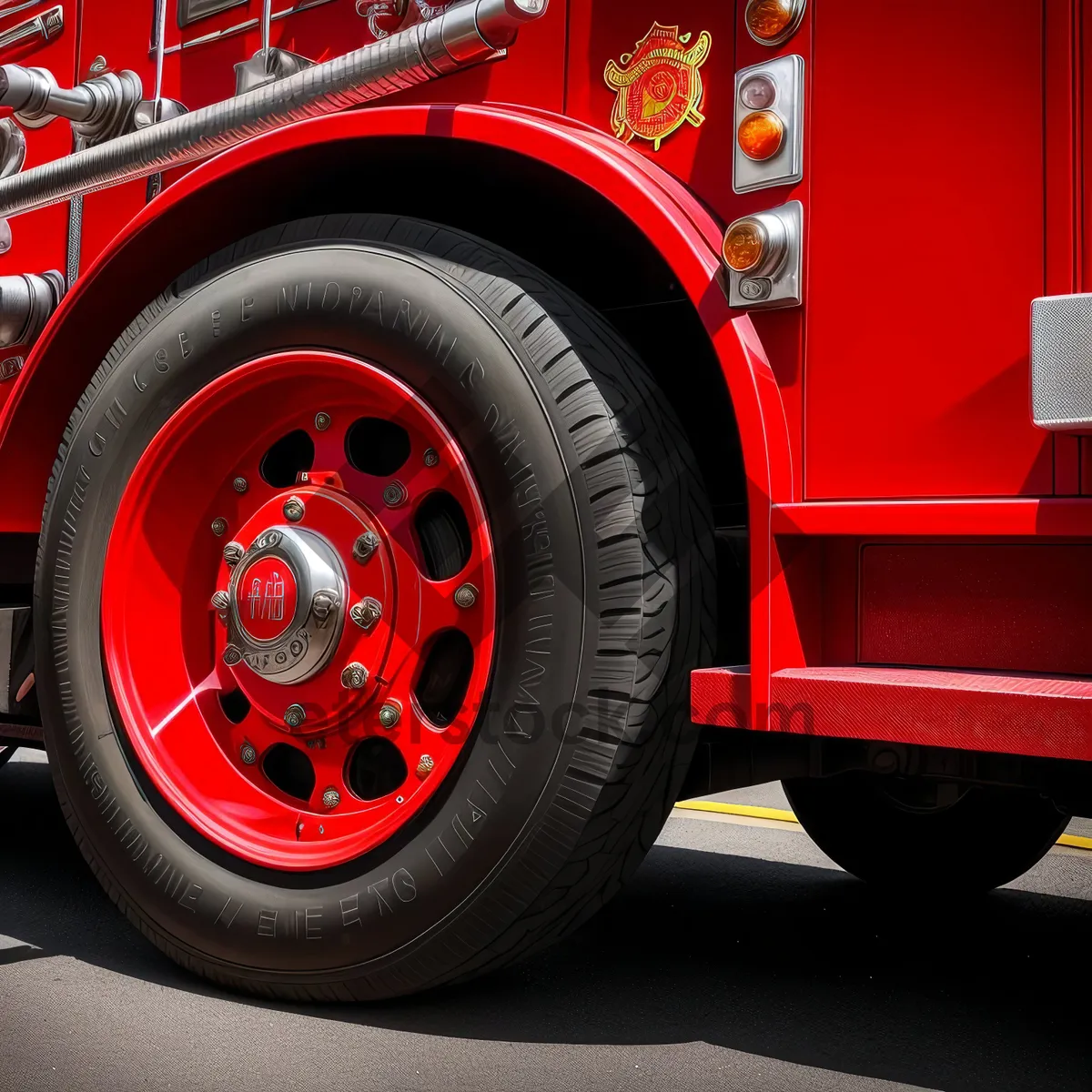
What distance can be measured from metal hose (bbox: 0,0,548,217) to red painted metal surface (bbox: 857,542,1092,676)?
1.03m

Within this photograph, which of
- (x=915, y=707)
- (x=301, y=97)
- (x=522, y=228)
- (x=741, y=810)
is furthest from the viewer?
(x=741, y=810)

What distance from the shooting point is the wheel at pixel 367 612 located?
1.96 meters

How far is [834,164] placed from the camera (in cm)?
185

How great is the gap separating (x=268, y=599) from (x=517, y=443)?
536 mm

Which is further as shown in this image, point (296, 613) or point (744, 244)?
point (296, 613)

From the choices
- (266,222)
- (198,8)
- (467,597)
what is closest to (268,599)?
(467,597)

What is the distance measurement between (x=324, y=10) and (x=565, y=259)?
654 millimetres

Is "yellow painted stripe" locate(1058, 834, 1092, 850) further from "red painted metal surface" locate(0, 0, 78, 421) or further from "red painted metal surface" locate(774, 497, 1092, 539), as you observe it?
"red painted metal surface" locate(0, 0, 78, 421)

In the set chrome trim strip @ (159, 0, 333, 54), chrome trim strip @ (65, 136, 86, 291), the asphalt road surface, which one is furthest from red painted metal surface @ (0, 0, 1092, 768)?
chrome trim strip @ (65, 136, 86, 291)

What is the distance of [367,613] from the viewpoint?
7.20 feet

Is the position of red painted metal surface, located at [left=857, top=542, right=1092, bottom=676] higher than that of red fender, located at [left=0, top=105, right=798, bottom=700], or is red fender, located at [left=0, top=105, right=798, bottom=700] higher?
red fender, located at [left=0, top=105, right=798, bottom=700]

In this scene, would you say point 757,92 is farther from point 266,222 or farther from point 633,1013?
point 633,1013

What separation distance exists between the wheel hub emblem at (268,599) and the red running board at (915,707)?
72 cm

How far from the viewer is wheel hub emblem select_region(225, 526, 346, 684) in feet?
7.19
